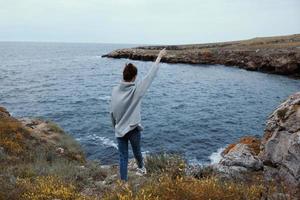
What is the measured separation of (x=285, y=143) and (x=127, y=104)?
16.3ft

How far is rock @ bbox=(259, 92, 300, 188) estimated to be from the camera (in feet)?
29.6

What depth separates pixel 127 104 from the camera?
22.8ft

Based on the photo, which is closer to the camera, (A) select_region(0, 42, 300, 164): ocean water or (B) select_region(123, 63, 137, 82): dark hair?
(B) select_region(123, 63, 137, 82): dark hair

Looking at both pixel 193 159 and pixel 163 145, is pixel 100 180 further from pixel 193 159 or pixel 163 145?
pixel 163 145

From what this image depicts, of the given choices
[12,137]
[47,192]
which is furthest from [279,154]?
[12,137]

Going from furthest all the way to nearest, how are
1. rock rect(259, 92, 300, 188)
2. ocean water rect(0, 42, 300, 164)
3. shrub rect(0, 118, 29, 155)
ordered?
ocean water rect(0, 42, 300, 164) → shrub rect(0, 118, 29, 155) → rock rect(259, 92, 300, 188)

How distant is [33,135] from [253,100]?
25.5 meters

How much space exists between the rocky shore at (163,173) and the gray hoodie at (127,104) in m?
1.02

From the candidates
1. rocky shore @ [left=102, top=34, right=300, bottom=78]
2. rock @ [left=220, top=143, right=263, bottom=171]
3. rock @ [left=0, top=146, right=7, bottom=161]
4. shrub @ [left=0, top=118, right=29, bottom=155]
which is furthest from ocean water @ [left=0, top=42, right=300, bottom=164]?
rock @ [left=0, top=146, right=7, bottom=161]

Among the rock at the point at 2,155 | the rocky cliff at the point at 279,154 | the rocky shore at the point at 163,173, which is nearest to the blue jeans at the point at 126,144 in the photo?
the rocky shore at the point at 163,173

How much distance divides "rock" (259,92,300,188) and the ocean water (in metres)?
7.59

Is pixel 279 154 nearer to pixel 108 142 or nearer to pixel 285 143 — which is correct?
pixel 285 143

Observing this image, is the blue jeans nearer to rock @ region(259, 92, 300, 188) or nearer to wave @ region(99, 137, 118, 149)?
rock @ region(259, 92, 300, 188)

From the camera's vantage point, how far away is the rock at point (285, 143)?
29.6ft
